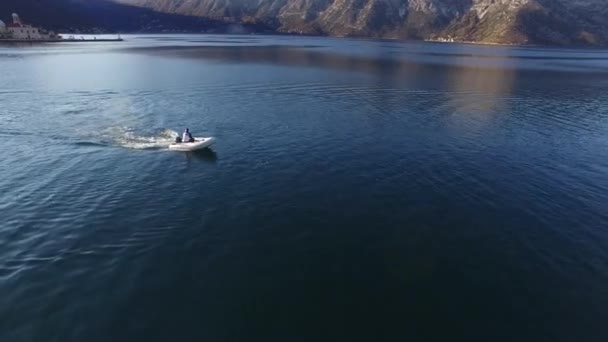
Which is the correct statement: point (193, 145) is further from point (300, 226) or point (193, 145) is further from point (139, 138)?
point (300, 226)

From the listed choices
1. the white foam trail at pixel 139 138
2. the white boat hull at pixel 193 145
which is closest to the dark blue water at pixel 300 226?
the white foam trail at pixel 139 138

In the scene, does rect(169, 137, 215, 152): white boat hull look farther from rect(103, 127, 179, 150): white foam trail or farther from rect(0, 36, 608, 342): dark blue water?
rect(103, 127, 179, 150): white foam trail

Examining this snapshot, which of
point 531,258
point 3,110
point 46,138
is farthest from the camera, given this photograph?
point 3,110

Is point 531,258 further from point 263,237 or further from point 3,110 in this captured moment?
point 3,110

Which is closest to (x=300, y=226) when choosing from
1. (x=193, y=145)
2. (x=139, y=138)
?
(x=193, y=145)

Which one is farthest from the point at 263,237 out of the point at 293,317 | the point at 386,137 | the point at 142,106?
the point at 142,106

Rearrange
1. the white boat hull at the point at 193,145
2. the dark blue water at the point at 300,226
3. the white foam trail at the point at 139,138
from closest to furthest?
the dark blue water at the point at 300,226, the white boat hull at the point at 193,145, the white foam trail at the point at 139,138

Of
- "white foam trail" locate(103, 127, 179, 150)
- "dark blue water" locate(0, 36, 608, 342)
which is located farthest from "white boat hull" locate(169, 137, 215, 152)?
"white foam trail" locate(103, 127, 179, 150)

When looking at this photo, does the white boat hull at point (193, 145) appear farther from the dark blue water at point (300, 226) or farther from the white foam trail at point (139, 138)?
the white foam trail at point (139, 138)
